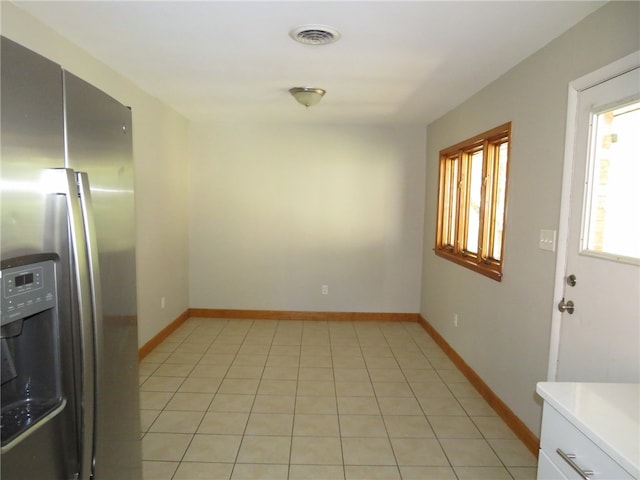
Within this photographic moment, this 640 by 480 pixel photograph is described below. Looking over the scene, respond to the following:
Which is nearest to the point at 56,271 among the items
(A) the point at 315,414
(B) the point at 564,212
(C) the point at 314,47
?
(C) the point at 314,47

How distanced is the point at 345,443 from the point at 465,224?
2230 mm

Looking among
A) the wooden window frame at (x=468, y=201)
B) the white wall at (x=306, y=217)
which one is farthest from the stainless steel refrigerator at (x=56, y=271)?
the white wall at (x=306, y=217)

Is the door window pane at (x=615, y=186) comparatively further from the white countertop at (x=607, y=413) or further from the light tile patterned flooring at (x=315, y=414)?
the light tile patterned flooring at (x=315, y=414)

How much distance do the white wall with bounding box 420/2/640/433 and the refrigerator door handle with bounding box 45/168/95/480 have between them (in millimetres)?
2136

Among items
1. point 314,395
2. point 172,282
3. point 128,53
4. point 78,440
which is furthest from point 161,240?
point 78,440

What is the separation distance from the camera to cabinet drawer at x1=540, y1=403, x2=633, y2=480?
3.17 ft

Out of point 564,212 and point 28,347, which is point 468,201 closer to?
point 564,212

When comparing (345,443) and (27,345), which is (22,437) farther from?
(345,443)

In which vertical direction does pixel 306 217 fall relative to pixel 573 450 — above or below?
above

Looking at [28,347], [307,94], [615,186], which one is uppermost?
[307,94]

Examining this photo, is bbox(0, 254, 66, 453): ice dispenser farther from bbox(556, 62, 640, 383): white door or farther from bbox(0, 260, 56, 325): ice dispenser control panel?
bbox(556, 62, 640, 383): white door

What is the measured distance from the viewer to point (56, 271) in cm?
101

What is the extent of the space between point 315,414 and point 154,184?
249 cm

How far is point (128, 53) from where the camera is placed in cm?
246
